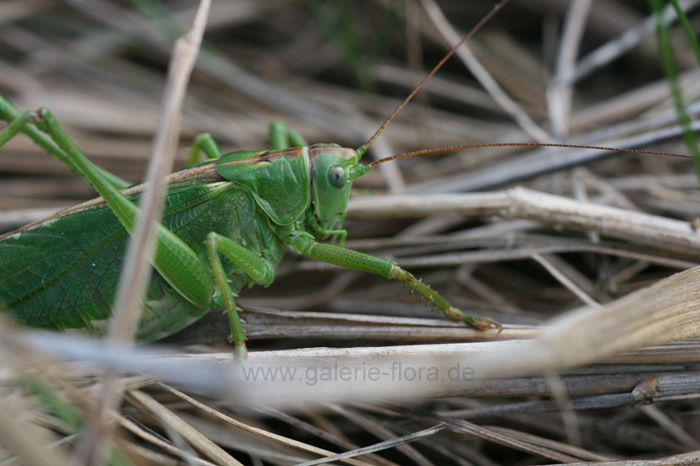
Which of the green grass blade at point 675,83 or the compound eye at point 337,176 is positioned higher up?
the green grass blade at point 675,83

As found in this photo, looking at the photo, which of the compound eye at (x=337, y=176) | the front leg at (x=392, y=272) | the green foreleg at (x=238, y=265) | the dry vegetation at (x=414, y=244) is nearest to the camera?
the dry vegetation at (x=414, y=244)

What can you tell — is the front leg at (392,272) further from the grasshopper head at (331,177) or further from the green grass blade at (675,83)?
the green grass blade at (675,83)

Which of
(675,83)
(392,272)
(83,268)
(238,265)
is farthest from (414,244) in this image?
(83,268)

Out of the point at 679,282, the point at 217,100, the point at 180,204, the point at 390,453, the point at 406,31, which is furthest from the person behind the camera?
the point at 406,31

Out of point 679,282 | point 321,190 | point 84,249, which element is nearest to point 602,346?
point 679,282

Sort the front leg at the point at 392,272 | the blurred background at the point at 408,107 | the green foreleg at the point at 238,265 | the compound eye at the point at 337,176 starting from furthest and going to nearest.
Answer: the blurred background at the point at 408,107
the compound eye at the point at 337,176
the front leg at the point at 392,272
the green foreleg at the point at 238,265

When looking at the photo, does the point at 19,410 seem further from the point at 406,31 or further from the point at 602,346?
the point at 406,31

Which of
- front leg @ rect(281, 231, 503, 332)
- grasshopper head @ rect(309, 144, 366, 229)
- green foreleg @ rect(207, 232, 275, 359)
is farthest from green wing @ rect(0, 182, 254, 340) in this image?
front leg @ rect(281, 231, 503, 332)

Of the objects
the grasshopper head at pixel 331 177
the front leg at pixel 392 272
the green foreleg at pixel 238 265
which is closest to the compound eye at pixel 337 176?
the grasshopper head at pixel 331 177

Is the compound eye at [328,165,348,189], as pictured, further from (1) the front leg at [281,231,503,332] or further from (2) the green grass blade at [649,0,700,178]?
(2) the green grass blade at [649,0,700,178]

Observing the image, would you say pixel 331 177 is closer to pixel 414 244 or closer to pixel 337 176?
pixel 337 176
